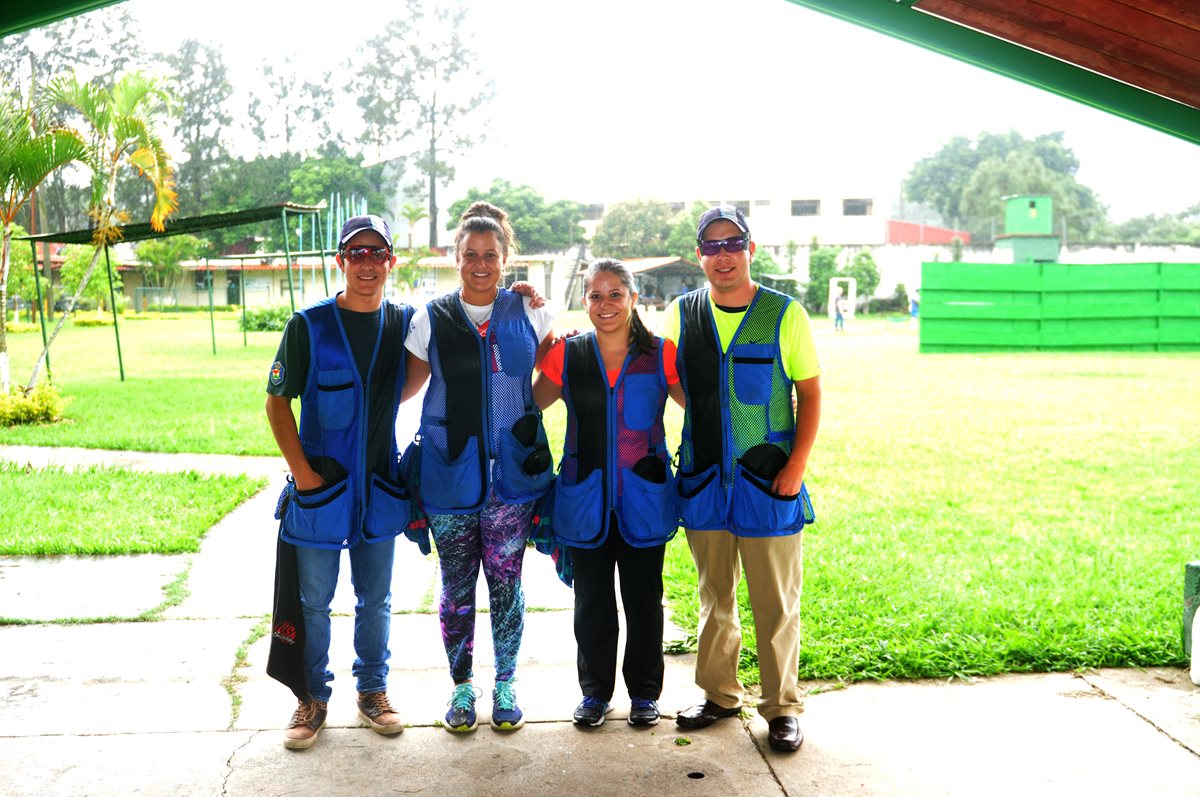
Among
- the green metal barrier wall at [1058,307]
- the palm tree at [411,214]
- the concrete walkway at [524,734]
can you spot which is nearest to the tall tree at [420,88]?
the palm tree at [411,214]

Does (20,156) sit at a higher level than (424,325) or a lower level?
higher

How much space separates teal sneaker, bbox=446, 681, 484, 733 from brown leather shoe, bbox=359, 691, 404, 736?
0.53 ft

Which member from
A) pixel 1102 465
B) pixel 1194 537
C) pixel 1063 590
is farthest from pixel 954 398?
pixel 1063 590

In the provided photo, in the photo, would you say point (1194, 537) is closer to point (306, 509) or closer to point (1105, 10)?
point (1105, 10)

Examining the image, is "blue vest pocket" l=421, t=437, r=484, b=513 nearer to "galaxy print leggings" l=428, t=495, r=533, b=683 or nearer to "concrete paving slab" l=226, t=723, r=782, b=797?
"galaxy print leggings" l=428, t=495, r=533, b=683

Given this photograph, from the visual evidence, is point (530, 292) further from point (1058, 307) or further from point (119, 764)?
point (1058, 307)

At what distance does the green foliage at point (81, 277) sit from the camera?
108 ft

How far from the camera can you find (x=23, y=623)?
449cm

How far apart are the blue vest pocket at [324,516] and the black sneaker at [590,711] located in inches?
35.5

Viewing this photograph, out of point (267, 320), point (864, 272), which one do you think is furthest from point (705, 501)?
point (864, 272)

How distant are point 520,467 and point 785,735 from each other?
1.14 meters

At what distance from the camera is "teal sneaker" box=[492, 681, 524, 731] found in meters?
3.39

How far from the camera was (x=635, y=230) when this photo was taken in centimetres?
3416

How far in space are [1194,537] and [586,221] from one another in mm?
33368
